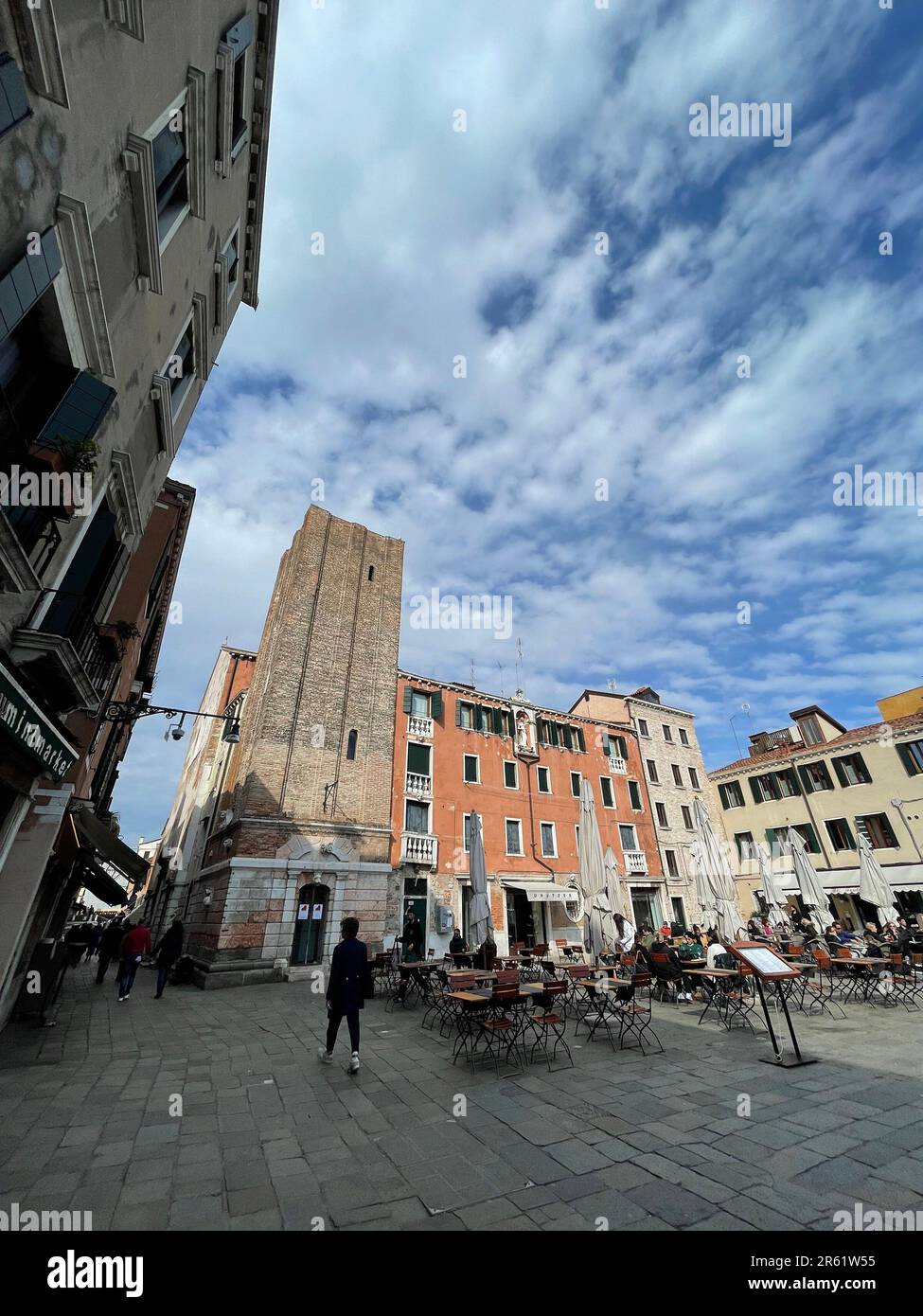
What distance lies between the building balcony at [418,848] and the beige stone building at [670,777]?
12243 mm

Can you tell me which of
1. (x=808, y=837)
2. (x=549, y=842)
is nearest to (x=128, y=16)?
(x=549, y=842)

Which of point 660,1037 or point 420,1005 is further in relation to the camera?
point 420,1005

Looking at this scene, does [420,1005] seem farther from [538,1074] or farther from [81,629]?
[81,629]

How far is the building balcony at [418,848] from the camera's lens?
1872 cm

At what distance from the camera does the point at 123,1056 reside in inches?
283

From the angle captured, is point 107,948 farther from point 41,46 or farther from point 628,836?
point 628,836

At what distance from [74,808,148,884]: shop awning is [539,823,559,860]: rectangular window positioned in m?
15.1

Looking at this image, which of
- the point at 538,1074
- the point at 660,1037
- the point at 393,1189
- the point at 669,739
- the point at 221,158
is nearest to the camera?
the point at 393,1189

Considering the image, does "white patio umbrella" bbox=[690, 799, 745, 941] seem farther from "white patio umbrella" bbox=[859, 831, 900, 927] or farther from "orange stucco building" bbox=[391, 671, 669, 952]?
"orange stucco building" bbox=[391, 671, 669, 952]

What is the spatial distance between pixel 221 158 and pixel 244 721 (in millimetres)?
15131

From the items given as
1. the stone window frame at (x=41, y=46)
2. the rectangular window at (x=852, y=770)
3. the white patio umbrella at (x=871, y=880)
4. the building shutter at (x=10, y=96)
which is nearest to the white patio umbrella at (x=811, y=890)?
the white patio umbrella at (x=871, y=880)

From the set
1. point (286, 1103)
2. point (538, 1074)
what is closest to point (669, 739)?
point (538, 1074)

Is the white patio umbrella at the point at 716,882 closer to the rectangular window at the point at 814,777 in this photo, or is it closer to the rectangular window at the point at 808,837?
the rectangular window at the point at 808,837

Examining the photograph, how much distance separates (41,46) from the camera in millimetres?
4148
